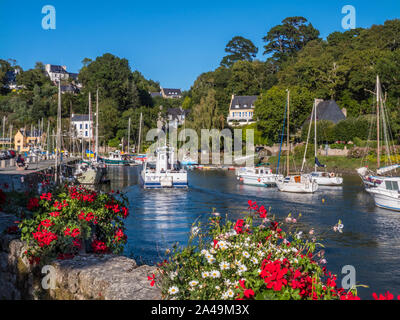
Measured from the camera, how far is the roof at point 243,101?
10650 cm

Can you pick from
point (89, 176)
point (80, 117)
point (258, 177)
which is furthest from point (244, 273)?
point (80, 117)

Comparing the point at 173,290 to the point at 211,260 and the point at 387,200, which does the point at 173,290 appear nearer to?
the point at 211,260

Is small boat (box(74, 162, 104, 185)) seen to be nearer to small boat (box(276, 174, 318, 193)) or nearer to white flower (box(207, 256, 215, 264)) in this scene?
small boat (box(276, 174, 318, 193))

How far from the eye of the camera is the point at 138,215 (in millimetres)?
26359

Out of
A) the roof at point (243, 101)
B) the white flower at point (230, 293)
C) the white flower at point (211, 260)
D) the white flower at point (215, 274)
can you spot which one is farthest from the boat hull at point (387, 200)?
the roof at point (243, 101)

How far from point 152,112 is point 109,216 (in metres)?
106

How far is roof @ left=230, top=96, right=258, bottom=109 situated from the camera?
10650 cm

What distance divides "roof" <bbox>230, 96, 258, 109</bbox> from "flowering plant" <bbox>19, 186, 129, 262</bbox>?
9902cm

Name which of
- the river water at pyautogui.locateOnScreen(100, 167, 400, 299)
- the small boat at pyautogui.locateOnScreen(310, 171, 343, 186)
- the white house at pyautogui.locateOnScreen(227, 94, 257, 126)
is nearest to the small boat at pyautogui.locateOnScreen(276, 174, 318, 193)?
the river water at pyautogui.locateOnScreen(100, 167, 400, 299)

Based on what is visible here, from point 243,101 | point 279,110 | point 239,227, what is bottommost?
point 239,227

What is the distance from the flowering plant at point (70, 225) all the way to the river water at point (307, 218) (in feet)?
4.42

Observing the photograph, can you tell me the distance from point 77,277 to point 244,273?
2.54m

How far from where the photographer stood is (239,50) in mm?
132000
